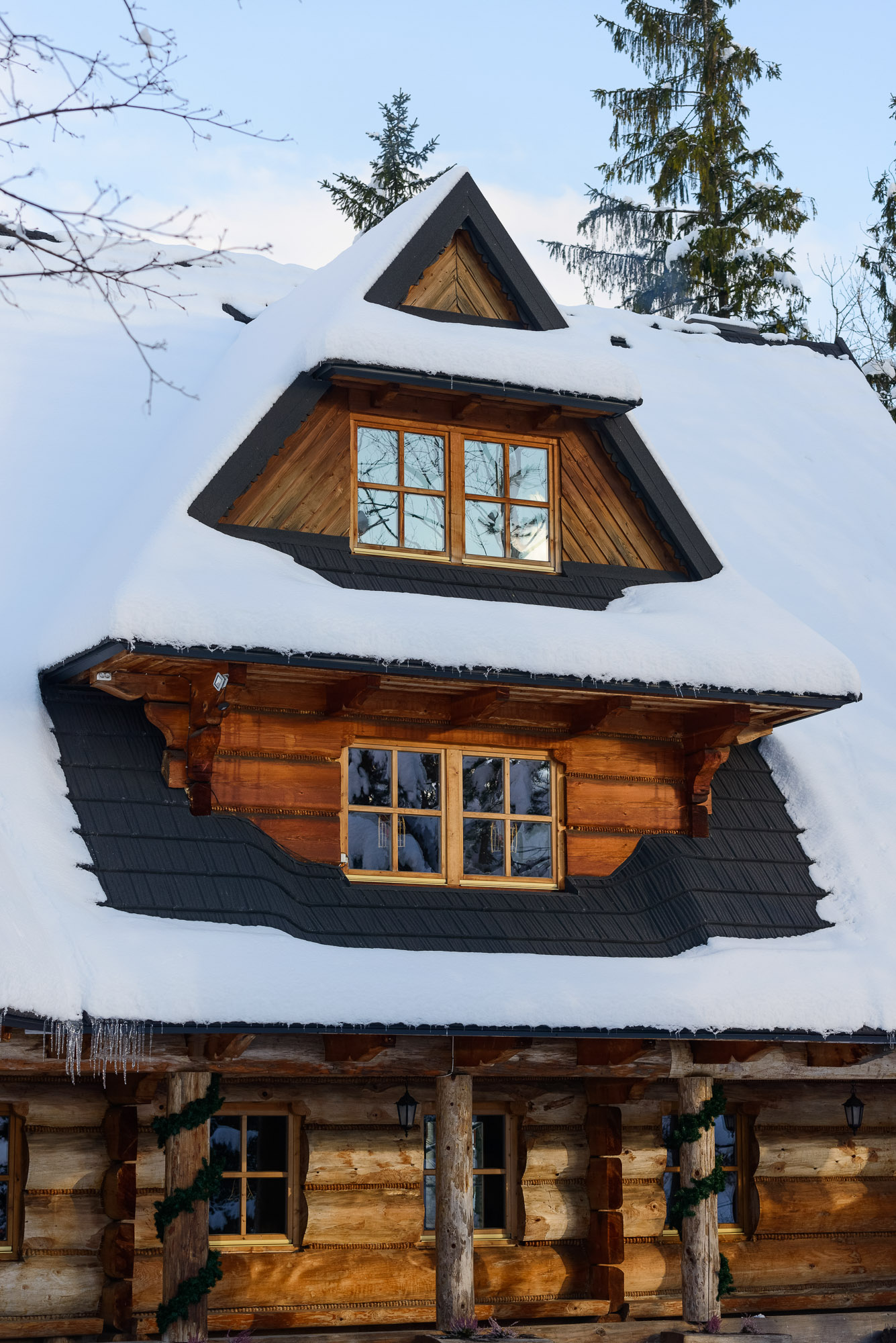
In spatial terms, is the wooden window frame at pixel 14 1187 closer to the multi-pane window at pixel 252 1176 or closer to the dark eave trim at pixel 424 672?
the multi-pane window at pixel 252 1176

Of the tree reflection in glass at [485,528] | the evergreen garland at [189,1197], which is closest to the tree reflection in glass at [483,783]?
the tree reflection in glass at [485,528]

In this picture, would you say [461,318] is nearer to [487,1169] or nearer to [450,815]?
[450,815]

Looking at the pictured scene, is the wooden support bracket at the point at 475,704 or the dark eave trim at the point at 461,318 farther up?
the dark eave trim at the point at 461,318

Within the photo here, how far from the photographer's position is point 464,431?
1275 cm

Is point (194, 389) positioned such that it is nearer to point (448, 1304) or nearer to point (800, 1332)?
point (448, 1304)

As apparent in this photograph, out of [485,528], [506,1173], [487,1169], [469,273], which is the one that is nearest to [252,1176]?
[487,1169]

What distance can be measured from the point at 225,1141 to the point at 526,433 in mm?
5798

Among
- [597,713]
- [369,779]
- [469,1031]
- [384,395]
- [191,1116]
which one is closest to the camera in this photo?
[469,1031]

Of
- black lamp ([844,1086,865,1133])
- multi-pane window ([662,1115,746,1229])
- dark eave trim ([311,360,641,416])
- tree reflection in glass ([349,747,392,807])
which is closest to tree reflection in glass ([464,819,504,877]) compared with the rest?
tree reflection in glass ([349,747,392,807])

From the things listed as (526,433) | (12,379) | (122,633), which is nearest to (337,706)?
(122,633)

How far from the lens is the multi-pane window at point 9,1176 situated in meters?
11.3

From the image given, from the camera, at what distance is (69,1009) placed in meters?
8.92

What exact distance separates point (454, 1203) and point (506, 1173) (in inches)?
88.3

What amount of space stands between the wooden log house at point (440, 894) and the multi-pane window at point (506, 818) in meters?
0.02
